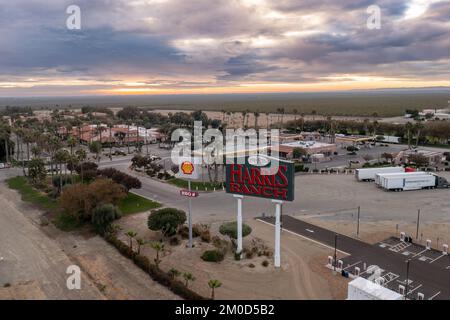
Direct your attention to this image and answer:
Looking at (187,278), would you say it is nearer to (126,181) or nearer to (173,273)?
(173,273)

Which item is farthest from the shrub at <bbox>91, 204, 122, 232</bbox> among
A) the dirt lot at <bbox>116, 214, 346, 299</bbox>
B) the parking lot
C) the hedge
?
the parking lot

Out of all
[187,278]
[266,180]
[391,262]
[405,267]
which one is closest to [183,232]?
[187,278]

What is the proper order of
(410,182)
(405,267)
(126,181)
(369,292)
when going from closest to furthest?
(369,292), (405,267), (126,181), (410,182)

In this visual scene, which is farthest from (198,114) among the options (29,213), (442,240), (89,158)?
(442,240)

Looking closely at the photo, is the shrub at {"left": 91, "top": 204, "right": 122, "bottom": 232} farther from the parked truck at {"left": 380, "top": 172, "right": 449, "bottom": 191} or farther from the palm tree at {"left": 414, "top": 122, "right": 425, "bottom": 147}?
the palm tree at {"left": 414, "top": 122, "right": 425, "bottom": 147}

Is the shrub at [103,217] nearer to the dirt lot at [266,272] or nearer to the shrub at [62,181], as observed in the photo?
the dirt lot at [266,272]
